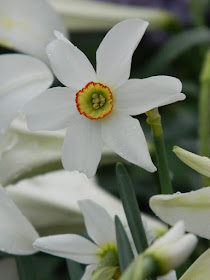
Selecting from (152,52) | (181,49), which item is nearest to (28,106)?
(181,49)

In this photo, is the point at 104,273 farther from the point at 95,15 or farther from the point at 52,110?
the point at 95,15

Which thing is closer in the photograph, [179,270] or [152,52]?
[179,270]

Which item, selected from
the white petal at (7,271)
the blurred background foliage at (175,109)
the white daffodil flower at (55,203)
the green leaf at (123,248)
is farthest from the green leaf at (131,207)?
the white petal at (7,271)

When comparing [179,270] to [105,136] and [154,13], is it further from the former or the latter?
[154,13]

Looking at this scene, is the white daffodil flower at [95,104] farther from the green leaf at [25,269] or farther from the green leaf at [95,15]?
the green leaf at [95,15]

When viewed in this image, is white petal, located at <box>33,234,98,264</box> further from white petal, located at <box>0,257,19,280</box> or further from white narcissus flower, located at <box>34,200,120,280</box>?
white petal, located at <box>0,257,19,280</box>

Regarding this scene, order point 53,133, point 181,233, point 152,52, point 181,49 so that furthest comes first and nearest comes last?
point 152,52 → point 181,49 → point 53,133 → point 181,233
